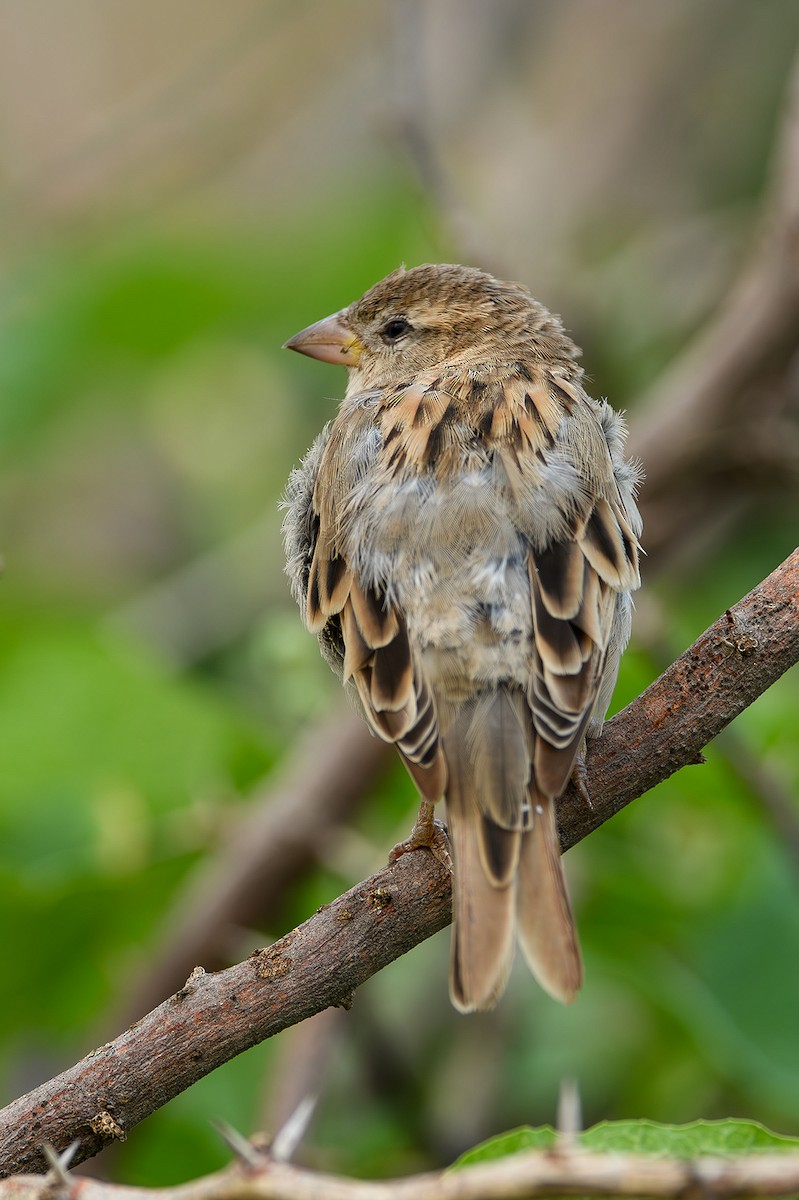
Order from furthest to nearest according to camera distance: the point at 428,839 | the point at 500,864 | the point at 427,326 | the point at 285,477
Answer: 1. the point at 285,477
2. the point at 427,326
3. the point at 428,839
4. the point at 500,864

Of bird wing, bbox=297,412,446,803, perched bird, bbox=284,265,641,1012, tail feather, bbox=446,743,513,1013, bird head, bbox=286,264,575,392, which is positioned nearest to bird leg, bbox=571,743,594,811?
perched bird, bbox=284,265,641,1012

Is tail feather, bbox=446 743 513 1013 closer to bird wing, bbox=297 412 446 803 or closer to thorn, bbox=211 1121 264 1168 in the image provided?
bird wing, bbox=297 412 446 803

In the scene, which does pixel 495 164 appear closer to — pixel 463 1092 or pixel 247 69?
pixel 247 69

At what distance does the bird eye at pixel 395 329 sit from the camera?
494 cm

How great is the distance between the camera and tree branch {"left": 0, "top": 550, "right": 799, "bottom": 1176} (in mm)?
2627

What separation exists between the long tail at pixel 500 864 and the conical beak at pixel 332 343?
78.6 inches

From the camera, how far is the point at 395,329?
4.96 meters

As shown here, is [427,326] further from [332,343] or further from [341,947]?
[341,947]

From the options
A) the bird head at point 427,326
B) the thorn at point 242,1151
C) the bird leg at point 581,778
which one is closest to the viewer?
the thorn at point 242,1151

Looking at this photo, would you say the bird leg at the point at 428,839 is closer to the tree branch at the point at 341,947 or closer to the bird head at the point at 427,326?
the tree branch at the point at 341,947

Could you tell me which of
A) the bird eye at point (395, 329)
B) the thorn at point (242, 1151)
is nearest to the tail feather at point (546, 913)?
the thorn at point (242, 1151)

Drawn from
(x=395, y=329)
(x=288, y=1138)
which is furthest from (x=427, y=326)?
(x=288, y=1138)

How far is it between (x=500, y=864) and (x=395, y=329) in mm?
2404

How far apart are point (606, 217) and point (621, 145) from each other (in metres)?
0.42
